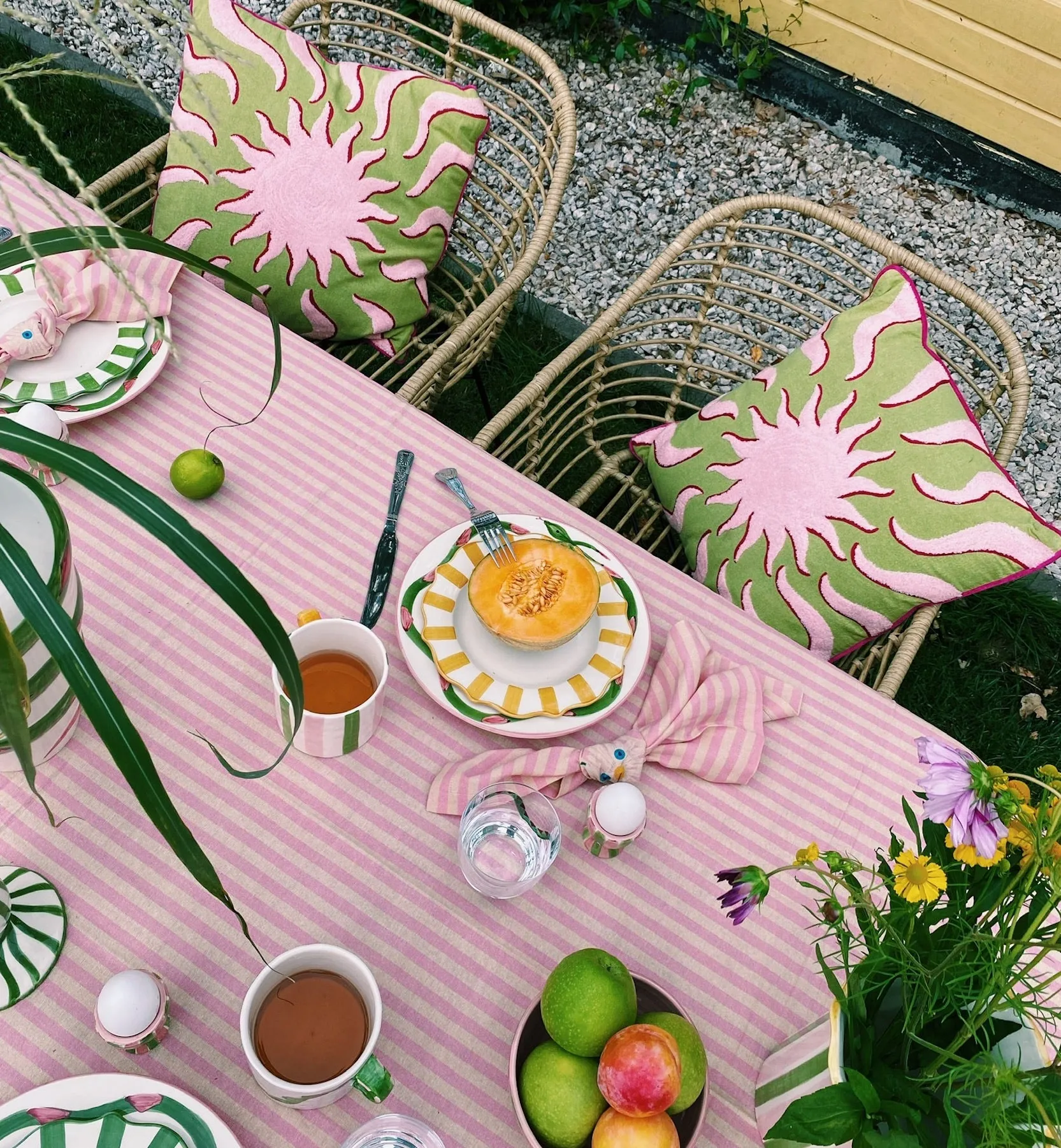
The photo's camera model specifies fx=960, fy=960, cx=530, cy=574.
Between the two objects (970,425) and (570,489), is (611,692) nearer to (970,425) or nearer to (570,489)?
(970,425)

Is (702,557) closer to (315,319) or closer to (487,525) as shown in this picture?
(487,525)

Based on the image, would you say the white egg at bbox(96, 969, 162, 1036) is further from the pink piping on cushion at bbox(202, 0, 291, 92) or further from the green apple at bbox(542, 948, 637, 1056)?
the pink piping on cushion at bbox(202, 0, 291, 92)

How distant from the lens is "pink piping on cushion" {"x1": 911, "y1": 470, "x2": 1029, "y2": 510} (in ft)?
4.18

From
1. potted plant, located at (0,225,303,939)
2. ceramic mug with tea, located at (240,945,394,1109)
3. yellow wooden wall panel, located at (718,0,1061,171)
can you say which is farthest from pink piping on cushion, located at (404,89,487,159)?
yellow wooden wall panel, located at (718,0,1061,171)

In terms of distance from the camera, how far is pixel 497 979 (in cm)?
93

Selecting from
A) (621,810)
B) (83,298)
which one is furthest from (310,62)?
(621,810)

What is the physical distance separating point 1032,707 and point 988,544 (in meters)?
1.06

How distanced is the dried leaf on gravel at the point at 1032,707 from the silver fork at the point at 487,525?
5.06 ft

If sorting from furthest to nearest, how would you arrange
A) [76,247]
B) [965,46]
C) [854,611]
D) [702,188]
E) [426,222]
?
[702,188] → [965,46] → [426,222] → [854,611] → [76,247]

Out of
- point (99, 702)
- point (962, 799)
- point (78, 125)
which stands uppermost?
point (962, 799)

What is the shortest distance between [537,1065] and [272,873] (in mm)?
321

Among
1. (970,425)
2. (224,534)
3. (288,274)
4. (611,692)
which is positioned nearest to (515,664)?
(611,692)

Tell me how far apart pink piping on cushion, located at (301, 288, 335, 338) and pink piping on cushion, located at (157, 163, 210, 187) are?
9.0 inches

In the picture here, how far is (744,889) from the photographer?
0.66 m
